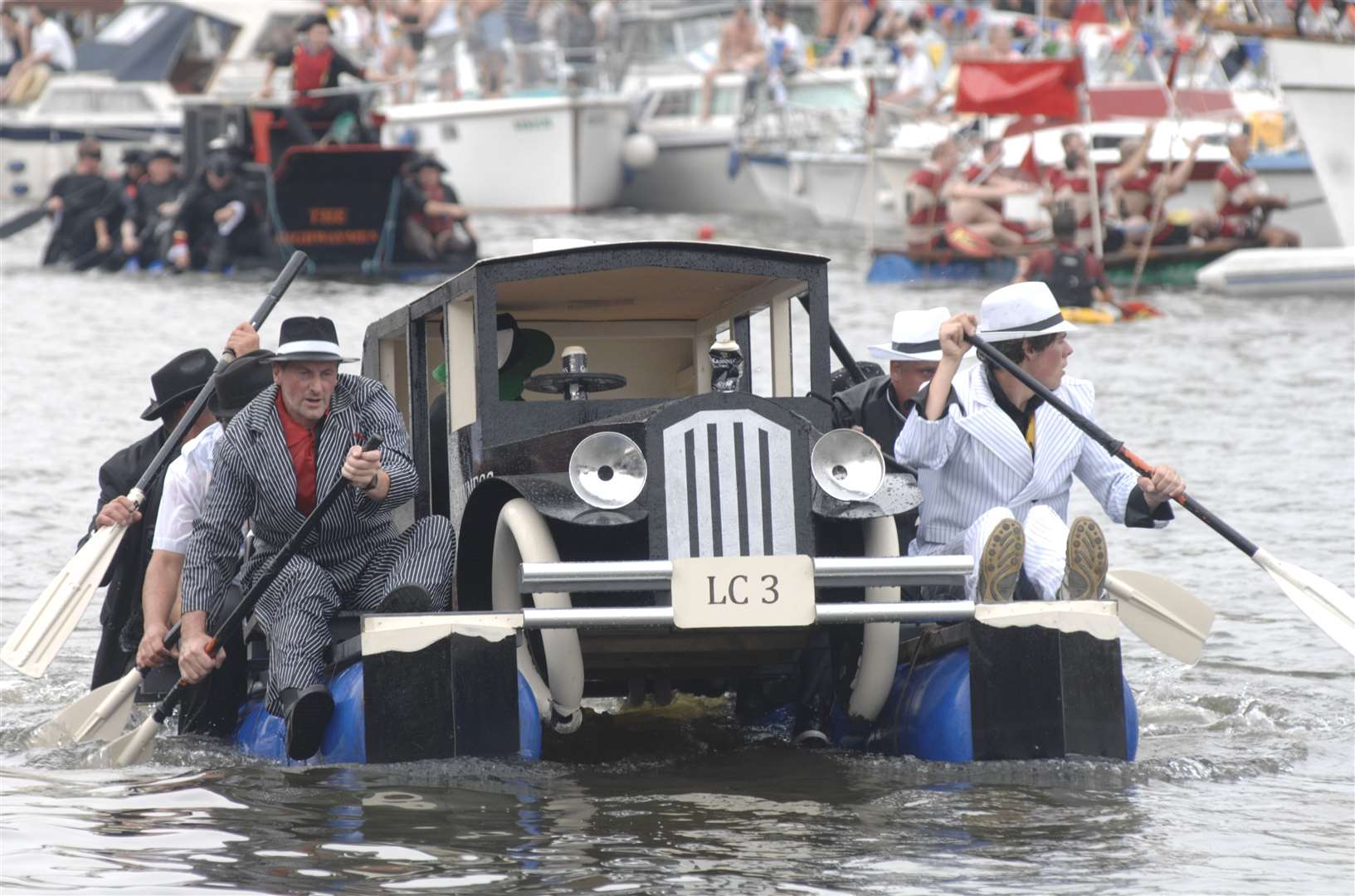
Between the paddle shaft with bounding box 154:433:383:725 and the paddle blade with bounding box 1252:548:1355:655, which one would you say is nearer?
the paddle shaft with bounding box 154:433:383:725

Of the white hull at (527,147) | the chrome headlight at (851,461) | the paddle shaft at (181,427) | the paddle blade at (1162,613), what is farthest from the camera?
the white hull at (527,147)

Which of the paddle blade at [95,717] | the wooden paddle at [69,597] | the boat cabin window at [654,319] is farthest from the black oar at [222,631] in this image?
the boat cabin window at [654,319]

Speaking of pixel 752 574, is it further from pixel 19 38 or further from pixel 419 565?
pixel 19 38

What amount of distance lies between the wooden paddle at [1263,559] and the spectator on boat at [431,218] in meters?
19.4

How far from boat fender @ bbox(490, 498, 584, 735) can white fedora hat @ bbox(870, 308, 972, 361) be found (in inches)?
68.9

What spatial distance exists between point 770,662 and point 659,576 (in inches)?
42.7

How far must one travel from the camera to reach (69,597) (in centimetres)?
851

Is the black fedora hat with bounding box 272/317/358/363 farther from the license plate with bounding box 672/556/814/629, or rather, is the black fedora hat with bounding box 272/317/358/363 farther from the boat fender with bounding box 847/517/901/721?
the boat fender with bounding box 847/517/901/721

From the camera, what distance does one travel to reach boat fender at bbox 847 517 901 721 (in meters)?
7.56

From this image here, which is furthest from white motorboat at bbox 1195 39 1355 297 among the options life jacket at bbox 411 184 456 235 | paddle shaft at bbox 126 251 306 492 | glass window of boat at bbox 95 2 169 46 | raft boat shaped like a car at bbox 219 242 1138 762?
glass window of boat at bbox 95 2 169 46

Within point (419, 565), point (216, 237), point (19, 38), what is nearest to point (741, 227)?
point (216, 237)

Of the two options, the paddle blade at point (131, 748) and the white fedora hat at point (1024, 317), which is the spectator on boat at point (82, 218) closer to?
the paddle blade at point (131, 748)

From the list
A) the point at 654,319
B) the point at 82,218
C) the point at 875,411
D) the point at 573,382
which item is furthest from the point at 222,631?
the point at 82,218

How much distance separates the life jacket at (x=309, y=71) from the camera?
2636 centimetres
